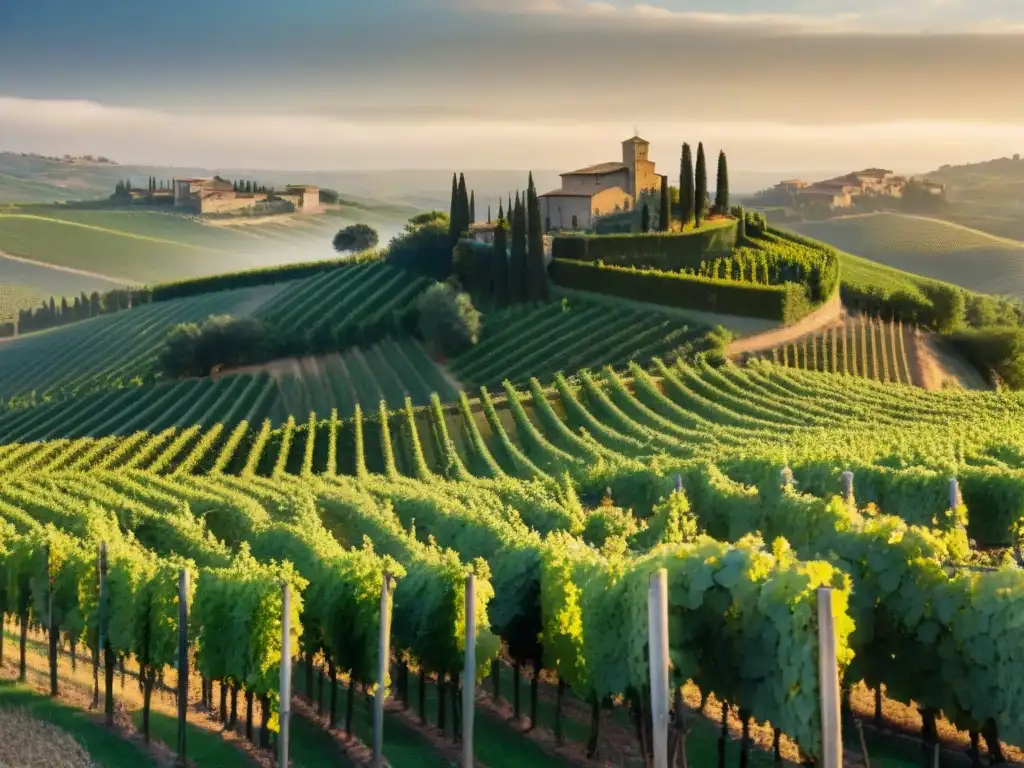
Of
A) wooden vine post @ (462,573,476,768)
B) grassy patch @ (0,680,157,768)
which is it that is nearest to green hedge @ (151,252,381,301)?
grassy patch @ (0,680,157,768)

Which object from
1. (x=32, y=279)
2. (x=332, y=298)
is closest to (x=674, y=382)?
(x=332, y=298)

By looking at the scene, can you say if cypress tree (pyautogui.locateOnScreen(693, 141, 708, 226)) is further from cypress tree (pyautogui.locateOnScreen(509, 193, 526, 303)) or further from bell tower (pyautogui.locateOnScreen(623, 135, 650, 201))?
cypress tree (pyautogui.locateOnScreen(509, 193, 526, 303))

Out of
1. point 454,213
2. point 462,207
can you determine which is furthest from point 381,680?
point 454,213

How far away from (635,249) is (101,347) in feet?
115

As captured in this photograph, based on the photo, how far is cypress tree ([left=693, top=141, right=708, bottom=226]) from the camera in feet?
215

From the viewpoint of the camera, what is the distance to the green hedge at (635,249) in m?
61.5

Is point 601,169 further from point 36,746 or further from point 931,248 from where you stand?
point 931,248

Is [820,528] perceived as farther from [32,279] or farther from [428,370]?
[32,279]

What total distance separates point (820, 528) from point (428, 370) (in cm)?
4112

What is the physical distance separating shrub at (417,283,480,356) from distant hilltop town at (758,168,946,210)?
124926 millimetres

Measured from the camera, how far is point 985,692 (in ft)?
35.8

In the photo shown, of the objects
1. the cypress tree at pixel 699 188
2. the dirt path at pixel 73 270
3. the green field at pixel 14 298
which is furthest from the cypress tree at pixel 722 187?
A: the dirt path at pixel 73 270

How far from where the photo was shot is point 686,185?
64.6 meters

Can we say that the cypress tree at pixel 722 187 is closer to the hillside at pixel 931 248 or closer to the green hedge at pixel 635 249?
the green hedge at pixel 635 249
